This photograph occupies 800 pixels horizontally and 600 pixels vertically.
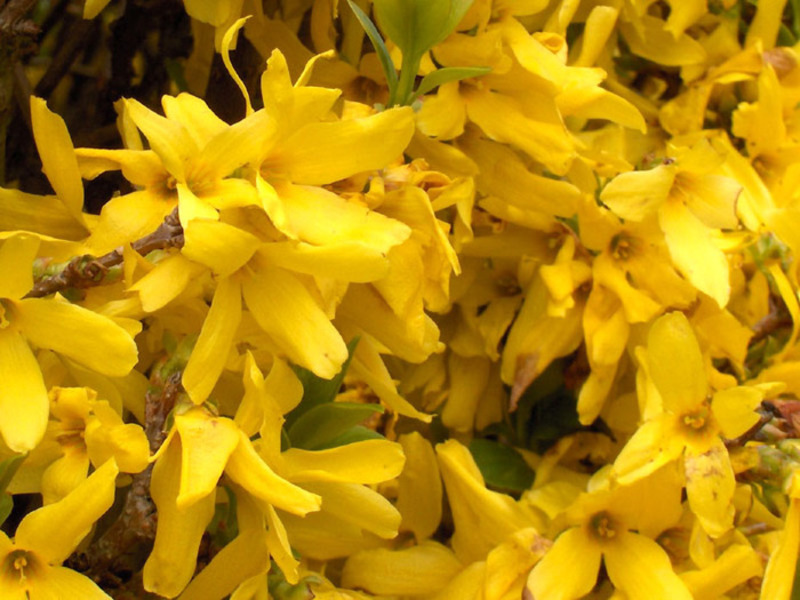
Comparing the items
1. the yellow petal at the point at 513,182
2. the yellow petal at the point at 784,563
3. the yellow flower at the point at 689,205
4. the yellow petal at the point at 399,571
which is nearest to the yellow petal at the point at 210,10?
the yellow petal at the point at 513,182

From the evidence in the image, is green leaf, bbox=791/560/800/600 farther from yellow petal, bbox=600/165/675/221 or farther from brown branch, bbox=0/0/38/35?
brown branch, bbox=0/0/38/35

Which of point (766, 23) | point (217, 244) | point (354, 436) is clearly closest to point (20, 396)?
point (217, 244)

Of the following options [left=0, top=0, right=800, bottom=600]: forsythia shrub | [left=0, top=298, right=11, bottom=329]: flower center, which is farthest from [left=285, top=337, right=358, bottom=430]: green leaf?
[left=0, top=298, right=11, bottom=329]: flower center

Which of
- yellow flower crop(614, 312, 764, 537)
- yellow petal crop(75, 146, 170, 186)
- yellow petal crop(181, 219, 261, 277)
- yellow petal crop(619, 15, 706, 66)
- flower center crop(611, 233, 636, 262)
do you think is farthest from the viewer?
yellow petal crop(619, 15, 706, 66)

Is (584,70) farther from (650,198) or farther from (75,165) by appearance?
(75,165)

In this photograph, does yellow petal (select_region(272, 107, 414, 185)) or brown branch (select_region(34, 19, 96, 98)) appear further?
brown branch (select_region(34, 19, 96, 98))
